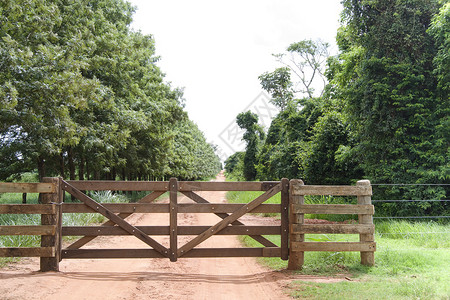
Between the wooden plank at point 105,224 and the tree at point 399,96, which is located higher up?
the tree at point 399,96

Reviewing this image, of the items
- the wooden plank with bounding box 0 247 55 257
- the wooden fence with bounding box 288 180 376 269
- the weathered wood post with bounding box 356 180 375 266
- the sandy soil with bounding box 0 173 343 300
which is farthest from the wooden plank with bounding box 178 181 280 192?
the wooden plank with bounding box 0 247 55 257

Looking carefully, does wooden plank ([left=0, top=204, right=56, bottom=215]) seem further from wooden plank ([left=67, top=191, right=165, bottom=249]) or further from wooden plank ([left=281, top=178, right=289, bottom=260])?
wooden plank ([left=281, top=178, right=289, bottom=260])

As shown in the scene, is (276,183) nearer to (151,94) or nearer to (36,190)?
(36,190)

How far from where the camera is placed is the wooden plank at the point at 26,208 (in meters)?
6.95

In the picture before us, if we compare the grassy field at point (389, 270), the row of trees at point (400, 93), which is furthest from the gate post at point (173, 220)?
the row of trees at point (400, 93)

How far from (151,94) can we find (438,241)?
856 inches

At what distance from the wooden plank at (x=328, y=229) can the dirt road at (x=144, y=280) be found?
925 millimetres

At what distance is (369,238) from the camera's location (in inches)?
299

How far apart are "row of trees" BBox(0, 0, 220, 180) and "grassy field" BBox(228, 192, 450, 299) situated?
787 centimetres

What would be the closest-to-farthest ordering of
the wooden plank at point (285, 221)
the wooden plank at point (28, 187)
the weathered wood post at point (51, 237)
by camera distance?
the wooden plank at point (28, 187)
the weathered wood post at point (51, 237)
the wooden plank at point (285, 221)

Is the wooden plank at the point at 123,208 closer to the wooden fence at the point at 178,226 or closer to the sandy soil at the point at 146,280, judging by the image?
the wooden fence at the point at 178,226

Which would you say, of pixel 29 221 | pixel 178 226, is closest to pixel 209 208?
pixel 178 226

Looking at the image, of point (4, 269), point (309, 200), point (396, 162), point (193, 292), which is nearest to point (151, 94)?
Result: point (309, 200)

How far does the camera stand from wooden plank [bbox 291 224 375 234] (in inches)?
292
